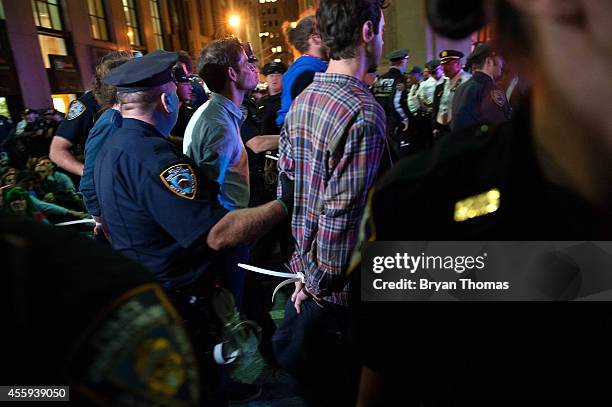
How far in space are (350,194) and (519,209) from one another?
1.04 m

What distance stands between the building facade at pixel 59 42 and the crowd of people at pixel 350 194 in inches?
362

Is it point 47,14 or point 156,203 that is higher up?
point 47,14

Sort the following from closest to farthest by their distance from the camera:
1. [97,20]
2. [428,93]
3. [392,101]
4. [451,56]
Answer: [451,56] → [392,101] → [428,93] → [97,20]

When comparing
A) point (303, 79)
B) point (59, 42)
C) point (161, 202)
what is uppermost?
point (59, 42)

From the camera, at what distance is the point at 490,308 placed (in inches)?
34.4

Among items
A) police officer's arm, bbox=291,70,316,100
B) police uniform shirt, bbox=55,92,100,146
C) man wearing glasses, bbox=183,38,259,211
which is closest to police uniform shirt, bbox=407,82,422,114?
police officer's arm, bbox=291,70,316,100

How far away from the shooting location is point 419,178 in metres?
0.90

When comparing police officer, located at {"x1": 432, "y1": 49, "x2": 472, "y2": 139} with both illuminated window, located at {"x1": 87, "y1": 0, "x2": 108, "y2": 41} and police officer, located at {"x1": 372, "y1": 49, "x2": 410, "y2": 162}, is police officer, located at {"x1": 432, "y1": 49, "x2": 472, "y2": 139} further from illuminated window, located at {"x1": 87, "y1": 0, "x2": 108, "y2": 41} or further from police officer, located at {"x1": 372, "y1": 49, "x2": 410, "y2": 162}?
illuminated window, located at {"x1": 87, "y1": 0, "x2": 108, "y2": 41}

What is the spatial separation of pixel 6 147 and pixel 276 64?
5.86 m

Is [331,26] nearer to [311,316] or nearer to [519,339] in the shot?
[311,316]

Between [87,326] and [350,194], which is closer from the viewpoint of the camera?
[87,326]

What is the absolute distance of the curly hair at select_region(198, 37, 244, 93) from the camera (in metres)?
3.25

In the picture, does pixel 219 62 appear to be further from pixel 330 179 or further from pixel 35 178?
pixel 35 178

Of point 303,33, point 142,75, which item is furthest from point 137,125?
point 303,33
